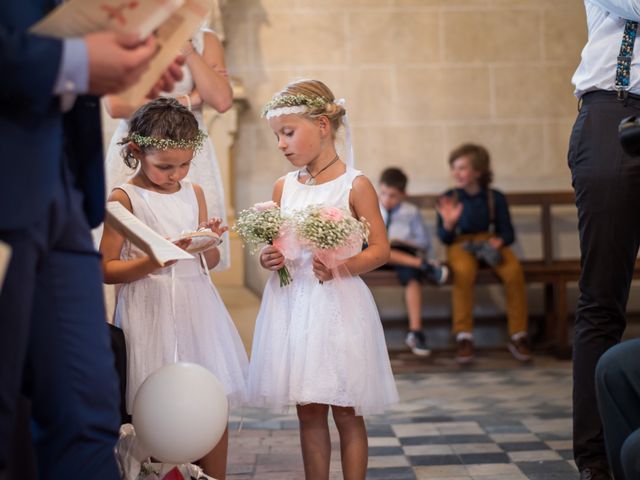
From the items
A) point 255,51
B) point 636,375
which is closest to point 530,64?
point 255,51

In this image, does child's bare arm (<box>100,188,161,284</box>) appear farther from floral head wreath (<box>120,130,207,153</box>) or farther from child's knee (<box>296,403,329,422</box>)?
child's knee (<box>296,403,329,422</box>)

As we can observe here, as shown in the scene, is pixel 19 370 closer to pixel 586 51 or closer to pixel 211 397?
pixel 211 397

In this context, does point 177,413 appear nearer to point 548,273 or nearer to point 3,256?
point 3,256

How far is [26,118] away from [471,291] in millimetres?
5146

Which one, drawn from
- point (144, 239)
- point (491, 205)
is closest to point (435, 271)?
point (491, 205)

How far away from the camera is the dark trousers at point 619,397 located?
2.30 meters

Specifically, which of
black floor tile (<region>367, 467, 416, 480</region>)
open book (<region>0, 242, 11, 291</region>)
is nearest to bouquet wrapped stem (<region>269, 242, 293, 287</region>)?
Answer: black floor tile (<region>367, 467, 416, 480</region>)

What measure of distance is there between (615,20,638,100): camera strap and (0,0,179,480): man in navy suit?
1714mm

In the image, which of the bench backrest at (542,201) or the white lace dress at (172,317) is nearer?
the white lace dress at (172,317)

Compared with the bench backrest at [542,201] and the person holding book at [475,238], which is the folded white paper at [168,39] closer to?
the person holding book at [475,238]

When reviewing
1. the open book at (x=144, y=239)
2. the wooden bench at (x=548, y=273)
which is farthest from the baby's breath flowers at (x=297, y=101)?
the wooden bench at (x=548, y=273)

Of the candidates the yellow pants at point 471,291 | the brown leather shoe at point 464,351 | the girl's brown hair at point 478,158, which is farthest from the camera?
the girl's brown hair at point 478,158

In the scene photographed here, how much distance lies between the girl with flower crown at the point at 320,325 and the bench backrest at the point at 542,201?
3763 millimetres

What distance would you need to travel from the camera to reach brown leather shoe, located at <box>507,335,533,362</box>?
6.44 meters
